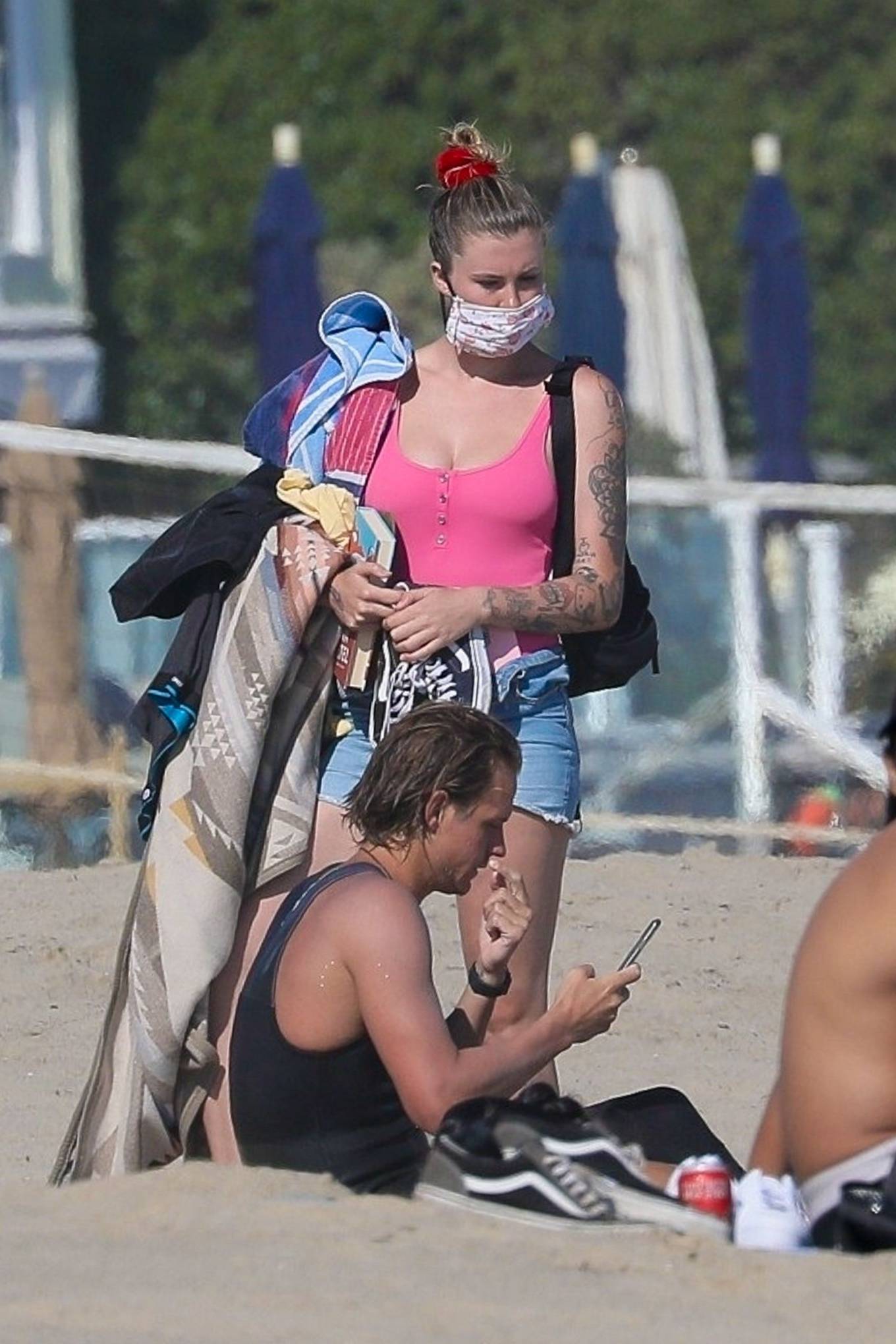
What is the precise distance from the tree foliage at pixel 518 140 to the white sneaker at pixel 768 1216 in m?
18.9

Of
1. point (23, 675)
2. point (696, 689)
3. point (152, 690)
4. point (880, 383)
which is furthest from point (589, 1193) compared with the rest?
point (880, 383)

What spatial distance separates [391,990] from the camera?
→ 11.4 ft

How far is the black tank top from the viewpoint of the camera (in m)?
3.62

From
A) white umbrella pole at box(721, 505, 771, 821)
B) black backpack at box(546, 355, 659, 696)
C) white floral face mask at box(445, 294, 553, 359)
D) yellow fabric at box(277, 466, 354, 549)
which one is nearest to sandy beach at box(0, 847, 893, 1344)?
yellow fabric at box(277, 466, 354, 549)

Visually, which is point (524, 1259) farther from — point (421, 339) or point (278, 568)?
point (421, 339)

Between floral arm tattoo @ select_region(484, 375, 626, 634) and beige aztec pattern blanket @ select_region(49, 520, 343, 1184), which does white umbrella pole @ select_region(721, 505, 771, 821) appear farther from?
beige aztec pattern blanket @ select_region(49, 520, 343, 1184)

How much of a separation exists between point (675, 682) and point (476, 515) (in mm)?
5286

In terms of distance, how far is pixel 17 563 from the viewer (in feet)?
27.4

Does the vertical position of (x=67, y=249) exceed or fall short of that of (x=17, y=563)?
it exceeds it

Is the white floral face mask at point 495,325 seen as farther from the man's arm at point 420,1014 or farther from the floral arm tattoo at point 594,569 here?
the man's arm at point 420,1014

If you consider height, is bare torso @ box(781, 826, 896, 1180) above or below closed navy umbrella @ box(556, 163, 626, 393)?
below

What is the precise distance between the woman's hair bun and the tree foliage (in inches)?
698

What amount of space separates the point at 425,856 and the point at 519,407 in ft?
2.64

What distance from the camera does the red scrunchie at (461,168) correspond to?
160 inches
